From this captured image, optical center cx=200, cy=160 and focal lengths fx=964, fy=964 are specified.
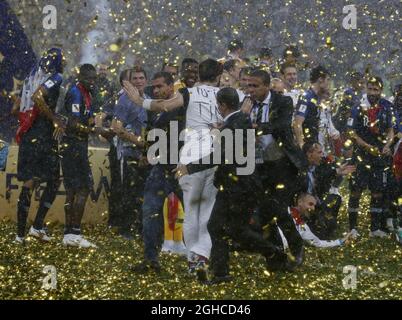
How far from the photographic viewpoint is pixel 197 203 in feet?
28.9

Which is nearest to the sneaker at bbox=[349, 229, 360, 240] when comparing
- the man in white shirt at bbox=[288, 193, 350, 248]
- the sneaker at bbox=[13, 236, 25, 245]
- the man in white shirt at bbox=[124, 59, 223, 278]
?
the man in white shirt at bbox=[288, 193, 350, 248]

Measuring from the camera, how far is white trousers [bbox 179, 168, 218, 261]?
8742 mm

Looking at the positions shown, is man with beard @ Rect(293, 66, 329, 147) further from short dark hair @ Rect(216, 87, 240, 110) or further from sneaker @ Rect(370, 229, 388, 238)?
short dark hair @ Rect(216, 87, 240, 110)

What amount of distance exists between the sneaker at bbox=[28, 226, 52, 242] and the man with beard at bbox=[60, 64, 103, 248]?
0.25 metres

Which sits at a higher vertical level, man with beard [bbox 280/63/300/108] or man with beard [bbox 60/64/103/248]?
man with beard [bbox 280/63/300/108]

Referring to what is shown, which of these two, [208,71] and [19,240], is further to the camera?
[19,240]

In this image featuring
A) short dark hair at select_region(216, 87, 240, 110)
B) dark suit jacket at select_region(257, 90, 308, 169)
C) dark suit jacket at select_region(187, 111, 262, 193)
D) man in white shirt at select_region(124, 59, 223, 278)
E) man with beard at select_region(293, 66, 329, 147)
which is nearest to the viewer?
dark suit jacket at select_region(187, 111, 262, 193)

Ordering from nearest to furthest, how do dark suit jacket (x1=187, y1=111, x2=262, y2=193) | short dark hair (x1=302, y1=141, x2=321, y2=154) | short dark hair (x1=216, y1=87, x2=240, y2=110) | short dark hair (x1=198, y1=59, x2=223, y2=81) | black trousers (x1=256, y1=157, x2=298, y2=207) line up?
dark suit jacket (x1=187, y1=111, x2=262, y2=193)
short dark hair (x1=216, y1=87, x2=240, y2=110)
short dark hair (x1=198, y1=59, x2=223, y2=81)
black trousers (x1=256, y1=157, x2=298, y2=207)
short dark hair (x1=302, y1=141, x2=321, y2=154)

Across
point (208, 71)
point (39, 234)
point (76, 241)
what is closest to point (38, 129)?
point (39, 234)

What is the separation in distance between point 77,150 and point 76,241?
1.03 metres

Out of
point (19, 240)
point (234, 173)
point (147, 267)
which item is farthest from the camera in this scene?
point (19, 240)

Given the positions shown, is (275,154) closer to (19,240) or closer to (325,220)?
(325,220)
